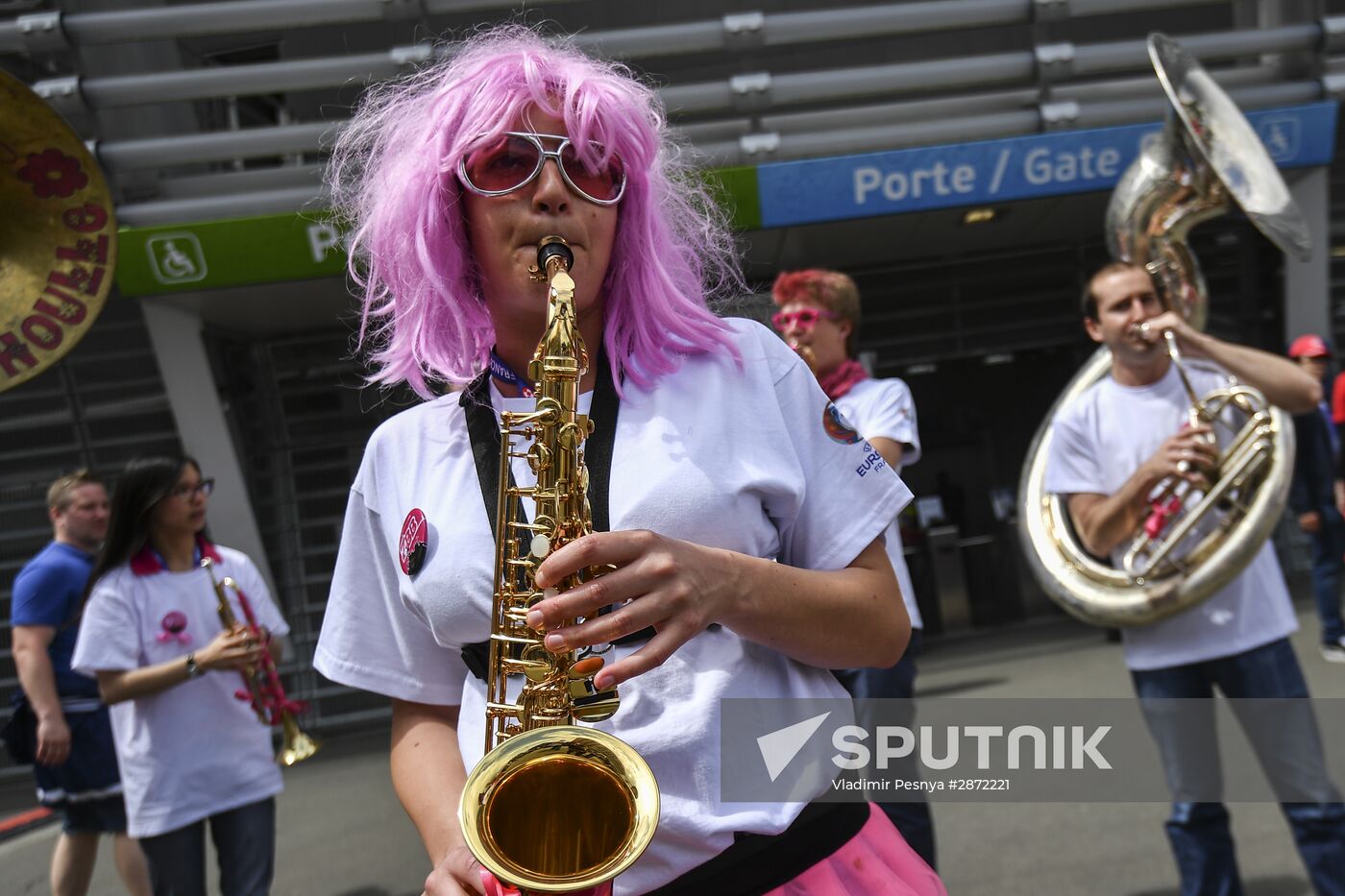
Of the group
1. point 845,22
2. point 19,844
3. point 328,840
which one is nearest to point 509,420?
point 328,840

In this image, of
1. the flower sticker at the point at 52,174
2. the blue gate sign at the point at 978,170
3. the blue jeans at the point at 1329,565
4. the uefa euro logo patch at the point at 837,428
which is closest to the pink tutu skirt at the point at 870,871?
the uefa euro logo patch at the point at 837,428

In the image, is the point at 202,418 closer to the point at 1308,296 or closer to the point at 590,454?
the point at 590,454

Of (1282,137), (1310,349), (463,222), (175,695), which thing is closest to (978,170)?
(1282,137)

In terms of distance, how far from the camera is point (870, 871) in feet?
4.78

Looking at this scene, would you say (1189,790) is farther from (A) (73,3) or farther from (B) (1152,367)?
(A) (73,3)

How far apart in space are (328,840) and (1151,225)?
493 centimetres

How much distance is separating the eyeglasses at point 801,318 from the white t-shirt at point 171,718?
2308 millimetres

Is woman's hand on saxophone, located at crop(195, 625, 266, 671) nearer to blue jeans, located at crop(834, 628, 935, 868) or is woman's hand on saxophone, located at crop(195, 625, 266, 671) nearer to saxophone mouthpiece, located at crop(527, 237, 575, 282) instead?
blue jeans, located at crop(834, 628, 935, 868)

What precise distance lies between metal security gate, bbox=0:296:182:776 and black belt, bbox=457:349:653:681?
910cm

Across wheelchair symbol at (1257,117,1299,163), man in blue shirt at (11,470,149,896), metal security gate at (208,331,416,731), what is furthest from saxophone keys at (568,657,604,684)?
metal security gate at (208,331,416,731)

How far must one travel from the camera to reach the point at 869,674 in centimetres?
363

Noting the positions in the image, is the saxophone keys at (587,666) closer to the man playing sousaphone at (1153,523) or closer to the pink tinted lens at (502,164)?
the pink tinted lens at (502,164)

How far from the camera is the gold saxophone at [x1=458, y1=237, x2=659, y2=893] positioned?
1262 millimetres

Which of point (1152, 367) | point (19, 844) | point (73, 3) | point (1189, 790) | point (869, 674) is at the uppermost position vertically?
point (73, 3)
